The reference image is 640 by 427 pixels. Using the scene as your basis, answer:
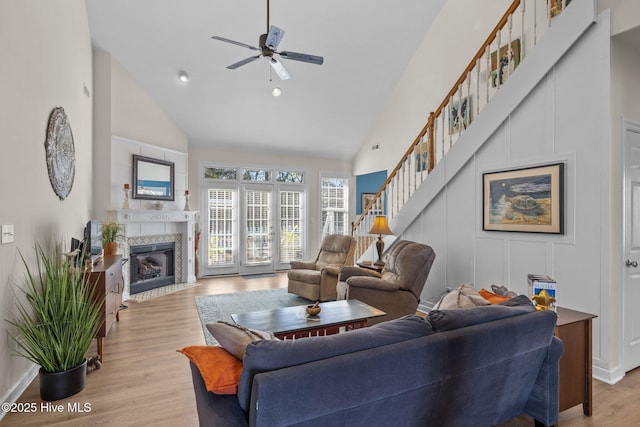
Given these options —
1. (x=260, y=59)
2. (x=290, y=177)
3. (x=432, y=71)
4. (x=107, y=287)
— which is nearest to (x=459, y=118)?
(x=432, y=71)

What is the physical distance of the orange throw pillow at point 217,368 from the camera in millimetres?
1285

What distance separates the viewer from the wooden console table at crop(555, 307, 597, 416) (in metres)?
2.16

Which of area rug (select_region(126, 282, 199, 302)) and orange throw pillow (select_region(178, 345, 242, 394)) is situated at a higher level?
orange throw pillow (select_region(178, 345, 242, 394))

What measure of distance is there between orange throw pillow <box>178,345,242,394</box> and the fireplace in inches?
192

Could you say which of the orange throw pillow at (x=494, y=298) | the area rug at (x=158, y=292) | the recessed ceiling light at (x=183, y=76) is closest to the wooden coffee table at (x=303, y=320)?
the orange throw pillow at (x=494, y=298)

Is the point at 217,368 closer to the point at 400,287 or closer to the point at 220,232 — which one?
the point at 400,287

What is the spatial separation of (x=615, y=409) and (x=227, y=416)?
271cm

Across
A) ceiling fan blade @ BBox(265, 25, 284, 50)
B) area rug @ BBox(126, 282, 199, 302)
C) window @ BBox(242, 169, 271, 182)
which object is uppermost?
ceiling fan blade @ BBox(265, 25, 284, 50)

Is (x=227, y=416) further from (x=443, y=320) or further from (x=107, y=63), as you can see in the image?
(x=107, y=63)

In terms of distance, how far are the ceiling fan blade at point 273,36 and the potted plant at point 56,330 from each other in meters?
2.67

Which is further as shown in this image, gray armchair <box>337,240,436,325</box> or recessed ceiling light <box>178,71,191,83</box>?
Result: recessed ceiling light <box>178,71,191,83</box>

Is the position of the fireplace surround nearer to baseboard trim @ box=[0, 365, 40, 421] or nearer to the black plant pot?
baseboard trim @ box=[0, 365, 40, 421]

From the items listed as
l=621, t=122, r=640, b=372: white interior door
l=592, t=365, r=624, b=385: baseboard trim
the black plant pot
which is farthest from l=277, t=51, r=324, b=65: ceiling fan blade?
l=592, t=365, r=624, b=385: baseboard trim

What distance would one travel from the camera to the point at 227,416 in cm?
126
